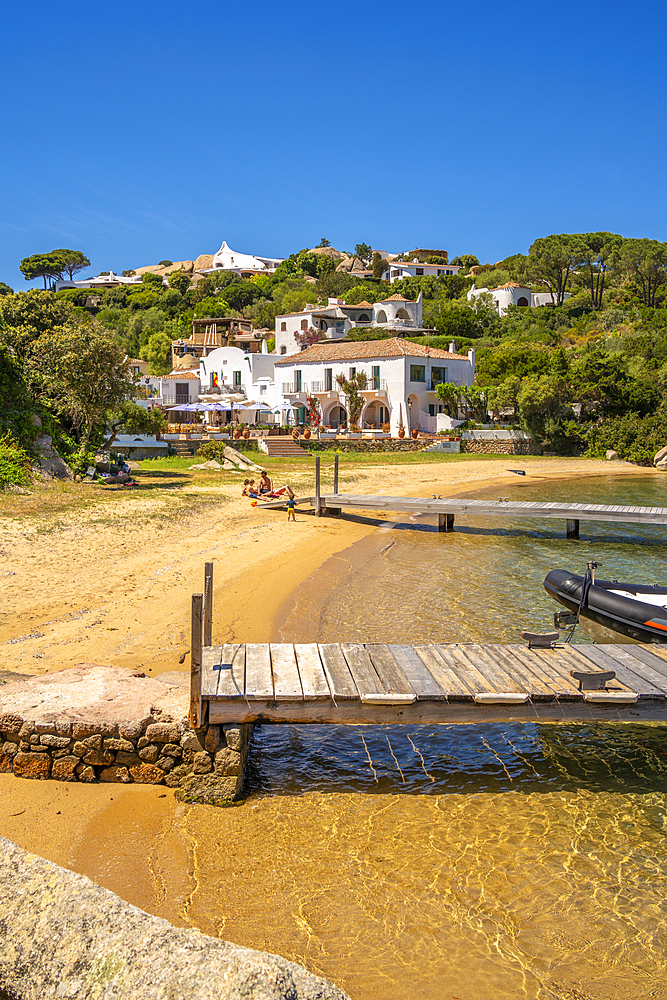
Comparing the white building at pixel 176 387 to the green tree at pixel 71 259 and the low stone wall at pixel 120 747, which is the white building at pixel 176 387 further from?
the green tree at pixel 71 259

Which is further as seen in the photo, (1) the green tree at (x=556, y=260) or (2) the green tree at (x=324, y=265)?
(2) the green tree at (x=324, y=265)

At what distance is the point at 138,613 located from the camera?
36.0 ft

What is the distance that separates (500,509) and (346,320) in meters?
56.2

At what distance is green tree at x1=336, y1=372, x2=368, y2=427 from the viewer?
52312mm

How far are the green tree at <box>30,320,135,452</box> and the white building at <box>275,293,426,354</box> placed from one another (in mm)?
45697

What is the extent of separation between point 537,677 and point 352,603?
6075mm

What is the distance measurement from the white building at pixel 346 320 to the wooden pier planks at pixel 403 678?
62252mm

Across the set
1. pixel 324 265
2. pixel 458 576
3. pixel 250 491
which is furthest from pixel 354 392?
pixel 324 265

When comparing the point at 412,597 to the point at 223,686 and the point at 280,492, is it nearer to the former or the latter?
the point at 223,686

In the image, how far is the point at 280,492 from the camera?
77.9ft

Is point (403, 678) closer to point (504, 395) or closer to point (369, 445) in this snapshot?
point (369, 445)

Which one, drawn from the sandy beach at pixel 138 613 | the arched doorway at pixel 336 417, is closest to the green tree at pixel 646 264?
the arched doorway at pixel 336 417

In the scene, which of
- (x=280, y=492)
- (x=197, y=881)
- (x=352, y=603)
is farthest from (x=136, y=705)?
(x=280, y=492)

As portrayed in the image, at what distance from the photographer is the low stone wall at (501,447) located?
159ft
